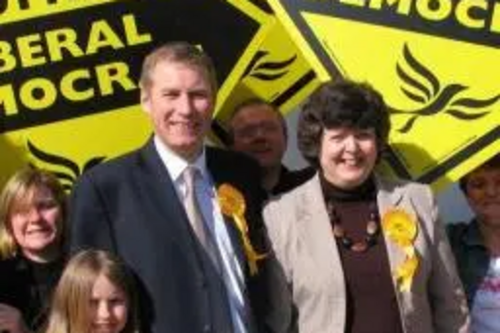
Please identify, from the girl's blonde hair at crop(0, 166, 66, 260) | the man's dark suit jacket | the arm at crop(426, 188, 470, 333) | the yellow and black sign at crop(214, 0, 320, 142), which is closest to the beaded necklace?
the arm at crop(426, 188, 470, 333)

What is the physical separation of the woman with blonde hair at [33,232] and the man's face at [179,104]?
1.58 feet

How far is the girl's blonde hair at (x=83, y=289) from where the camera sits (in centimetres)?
254

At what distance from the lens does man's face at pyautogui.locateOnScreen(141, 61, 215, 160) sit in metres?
2.58

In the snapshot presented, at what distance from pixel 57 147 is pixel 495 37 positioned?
125 cm

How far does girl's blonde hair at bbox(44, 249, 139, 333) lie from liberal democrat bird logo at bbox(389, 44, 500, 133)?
99 cm

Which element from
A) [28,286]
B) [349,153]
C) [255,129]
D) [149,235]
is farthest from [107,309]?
[255,129]

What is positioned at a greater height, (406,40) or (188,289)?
(406,40)

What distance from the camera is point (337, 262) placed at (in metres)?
2.66

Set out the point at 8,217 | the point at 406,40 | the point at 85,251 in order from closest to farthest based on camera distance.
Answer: the point at 85,251 < the point at 8,217 < the point at 406,40

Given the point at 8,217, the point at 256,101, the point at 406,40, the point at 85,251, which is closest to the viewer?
the point at 85,251

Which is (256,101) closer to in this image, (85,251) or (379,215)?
(379,215)

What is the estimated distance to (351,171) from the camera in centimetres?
270

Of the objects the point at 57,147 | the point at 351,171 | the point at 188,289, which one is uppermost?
the point at 57,147

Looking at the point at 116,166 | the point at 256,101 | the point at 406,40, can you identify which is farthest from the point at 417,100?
the point at 116,166
